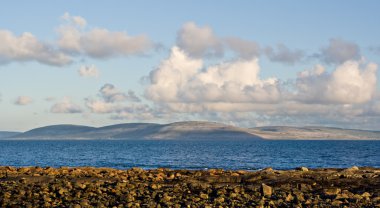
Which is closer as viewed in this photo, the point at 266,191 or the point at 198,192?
the point at 266,191

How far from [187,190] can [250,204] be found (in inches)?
218

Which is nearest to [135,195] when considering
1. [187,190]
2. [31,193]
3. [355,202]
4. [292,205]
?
[187,190]

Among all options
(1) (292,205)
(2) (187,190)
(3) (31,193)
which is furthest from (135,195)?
(1) (292,205)

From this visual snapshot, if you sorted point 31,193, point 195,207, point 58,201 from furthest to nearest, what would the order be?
1. point 31,193
2. point 58,201
3. point 195,207

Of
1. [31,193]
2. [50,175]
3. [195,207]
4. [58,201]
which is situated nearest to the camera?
[195,207]

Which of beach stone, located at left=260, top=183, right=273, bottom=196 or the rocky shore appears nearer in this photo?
the rocky shore

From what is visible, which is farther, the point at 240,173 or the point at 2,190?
the point at 240,173

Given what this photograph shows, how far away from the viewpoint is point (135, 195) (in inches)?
1163

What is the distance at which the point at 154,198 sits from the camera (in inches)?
1140

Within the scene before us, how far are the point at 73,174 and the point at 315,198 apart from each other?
19354 millimetres

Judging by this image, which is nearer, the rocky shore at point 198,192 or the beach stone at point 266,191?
the rocky shore at point 198,192

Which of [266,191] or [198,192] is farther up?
[266,191]

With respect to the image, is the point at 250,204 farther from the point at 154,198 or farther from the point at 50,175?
the point at 50,175

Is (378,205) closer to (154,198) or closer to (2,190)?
(154,198)
